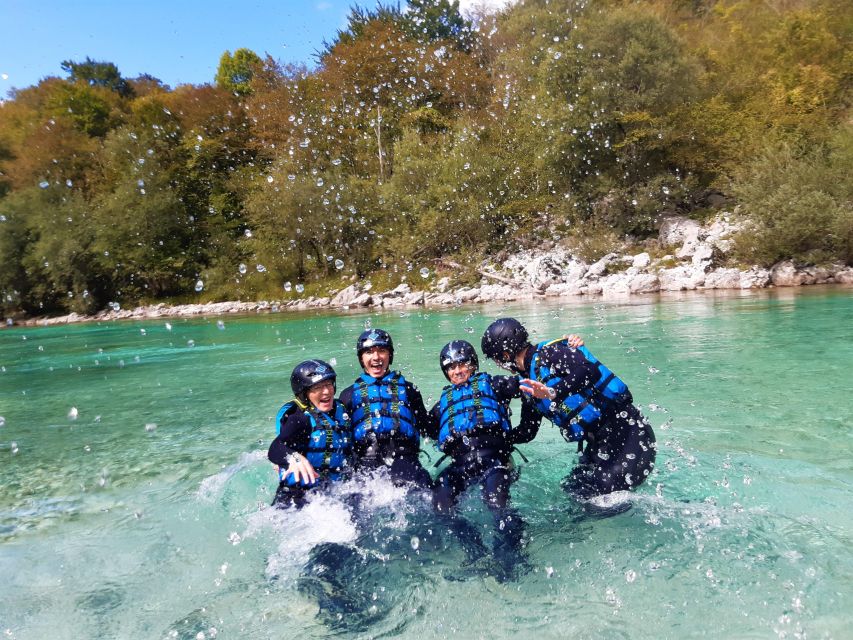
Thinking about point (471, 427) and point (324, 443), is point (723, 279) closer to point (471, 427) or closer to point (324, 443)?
point (471, 427)

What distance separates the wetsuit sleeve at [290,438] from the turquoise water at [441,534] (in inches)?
17.0

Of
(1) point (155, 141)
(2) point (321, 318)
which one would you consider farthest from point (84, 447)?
(1) point (155, 141)

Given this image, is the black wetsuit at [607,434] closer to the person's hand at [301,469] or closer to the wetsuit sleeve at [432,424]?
the wetsuit sleeve at [432,424]

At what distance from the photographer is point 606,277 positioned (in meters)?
28.1

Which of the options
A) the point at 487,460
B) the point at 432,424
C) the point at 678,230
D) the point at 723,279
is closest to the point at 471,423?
the point at 487,460

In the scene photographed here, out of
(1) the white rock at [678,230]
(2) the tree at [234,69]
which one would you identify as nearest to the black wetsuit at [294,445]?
(1) the white rock at [678,230]

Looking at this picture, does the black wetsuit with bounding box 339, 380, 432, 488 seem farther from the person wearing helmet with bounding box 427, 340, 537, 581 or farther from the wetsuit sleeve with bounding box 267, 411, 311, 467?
the wetsuit sleeve with bounding box 267, 411, 311, 467

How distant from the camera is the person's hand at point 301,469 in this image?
393cm

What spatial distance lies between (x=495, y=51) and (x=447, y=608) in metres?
48.1

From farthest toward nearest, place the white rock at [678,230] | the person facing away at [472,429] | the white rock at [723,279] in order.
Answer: the white rock at [678,230] < the white rock at [723,279] < the person facing away at [472,429]

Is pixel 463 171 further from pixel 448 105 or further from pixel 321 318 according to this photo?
pixel 321 318

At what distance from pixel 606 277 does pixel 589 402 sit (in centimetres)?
2538

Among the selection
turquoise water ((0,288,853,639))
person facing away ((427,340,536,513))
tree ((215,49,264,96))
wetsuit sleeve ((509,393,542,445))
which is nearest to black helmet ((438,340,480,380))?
person facing away ((427,340,536,513))

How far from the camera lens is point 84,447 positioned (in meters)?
7.93
